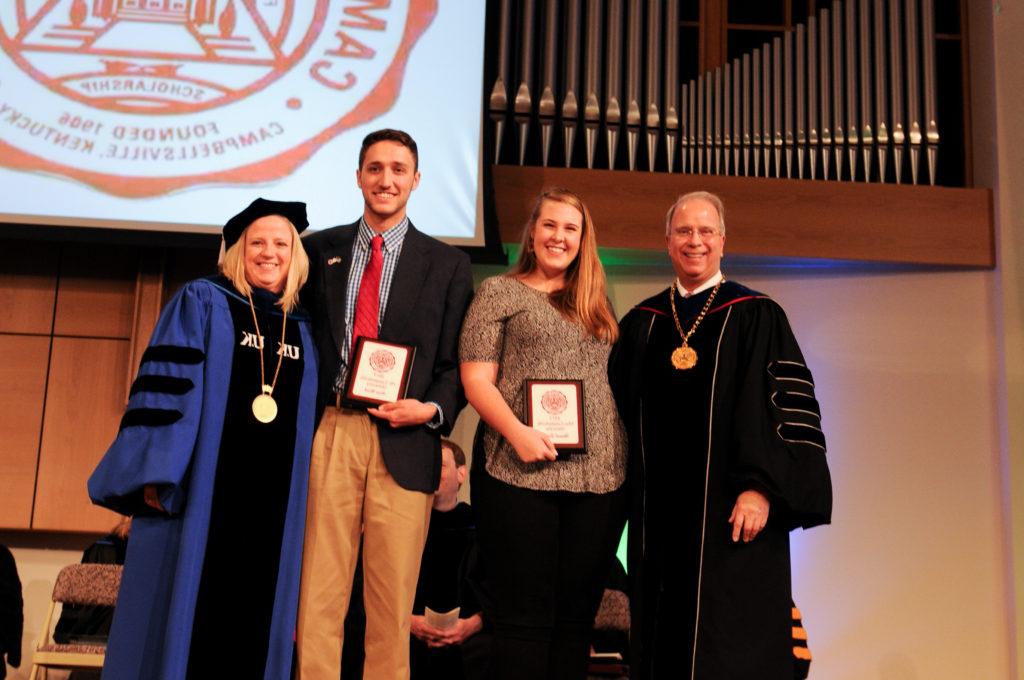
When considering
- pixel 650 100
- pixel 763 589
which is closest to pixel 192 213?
A: pixel 650 100

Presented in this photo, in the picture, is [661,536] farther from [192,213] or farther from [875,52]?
[875,52]

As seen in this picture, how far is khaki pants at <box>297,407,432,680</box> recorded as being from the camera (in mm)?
2617

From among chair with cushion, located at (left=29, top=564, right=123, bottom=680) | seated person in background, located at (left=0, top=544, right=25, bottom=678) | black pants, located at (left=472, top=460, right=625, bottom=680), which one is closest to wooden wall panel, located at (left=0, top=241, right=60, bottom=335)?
seated person in background, located at (left=0, top=544, right=25, bottom=678)

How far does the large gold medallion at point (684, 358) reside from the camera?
9.43 feet

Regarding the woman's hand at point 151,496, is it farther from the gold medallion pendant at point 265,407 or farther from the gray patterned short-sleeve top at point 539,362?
the gray patterned short-sleeve top at point 539,362

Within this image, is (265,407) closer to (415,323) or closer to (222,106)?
(415,323)

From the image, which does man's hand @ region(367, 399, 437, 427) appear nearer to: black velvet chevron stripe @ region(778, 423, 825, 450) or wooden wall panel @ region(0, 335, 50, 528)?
black velvet chevron stripe @ region(778, 423, 825, 450)

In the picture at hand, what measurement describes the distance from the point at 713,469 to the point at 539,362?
1.88 ft

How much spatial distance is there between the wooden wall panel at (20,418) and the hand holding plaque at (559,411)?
10.4 feet

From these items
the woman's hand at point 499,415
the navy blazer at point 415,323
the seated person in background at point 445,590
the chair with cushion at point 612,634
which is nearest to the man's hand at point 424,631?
the seated person in background at point 445,590

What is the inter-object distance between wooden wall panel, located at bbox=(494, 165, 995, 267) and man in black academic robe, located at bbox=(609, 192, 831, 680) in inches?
72.3

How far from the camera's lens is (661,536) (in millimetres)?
2812

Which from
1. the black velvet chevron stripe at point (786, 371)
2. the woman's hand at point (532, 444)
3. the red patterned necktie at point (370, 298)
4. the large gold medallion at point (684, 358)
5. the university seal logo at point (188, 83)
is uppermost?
the university seal logo at point (188, 83)

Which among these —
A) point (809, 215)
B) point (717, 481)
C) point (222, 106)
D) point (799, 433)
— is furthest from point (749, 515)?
point (222, 106)
